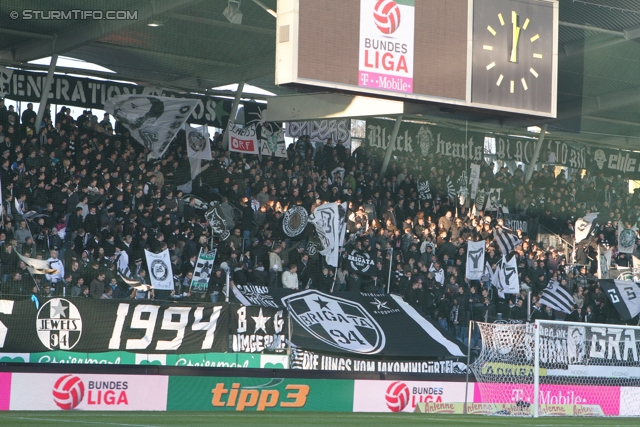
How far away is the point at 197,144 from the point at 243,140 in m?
1.82

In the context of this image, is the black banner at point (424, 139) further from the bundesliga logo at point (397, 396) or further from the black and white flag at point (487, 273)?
the bundesliga logo at point (397, 396)

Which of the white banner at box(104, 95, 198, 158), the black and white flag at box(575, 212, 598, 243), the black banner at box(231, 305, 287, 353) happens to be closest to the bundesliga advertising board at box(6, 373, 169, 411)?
the black banner at box(231, 305, 287, 353)

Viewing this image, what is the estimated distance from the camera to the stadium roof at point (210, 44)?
22.9 m

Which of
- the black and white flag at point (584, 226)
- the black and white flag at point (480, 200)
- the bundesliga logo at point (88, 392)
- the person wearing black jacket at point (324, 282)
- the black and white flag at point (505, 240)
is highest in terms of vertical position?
the black and white flag at point (480, 200)

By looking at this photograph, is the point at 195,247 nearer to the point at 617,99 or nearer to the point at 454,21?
the point at 454,21

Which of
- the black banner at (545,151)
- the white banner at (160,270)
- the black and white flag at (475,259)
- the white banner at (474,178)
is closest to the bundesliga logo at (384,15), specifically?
the white banner at (160,270)

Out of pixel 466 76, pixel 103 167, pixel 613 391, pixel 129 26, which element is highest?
pixel 129 26

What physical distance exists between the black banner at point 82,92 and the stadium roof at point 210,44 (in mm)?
301

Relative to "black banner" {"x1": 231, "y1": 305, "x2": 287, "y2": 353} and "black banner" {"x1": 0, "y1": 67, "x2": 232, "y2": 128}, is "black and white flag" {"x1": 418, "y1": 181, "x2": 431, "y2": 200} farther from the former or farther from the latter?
"black banner" {"x1": 231, "y1": 305, "x2": 287, "y2": 353}

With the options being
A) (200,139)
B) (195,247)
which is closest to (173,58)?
(200,139)

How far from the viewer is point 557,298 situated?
2652 cm

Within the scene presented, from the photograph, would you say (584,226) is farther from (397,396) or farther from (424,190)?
(397,396)

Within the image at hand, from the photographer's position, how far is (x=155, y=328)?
17766 mm

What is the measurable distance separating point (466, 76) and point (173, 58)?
12.7 metres
